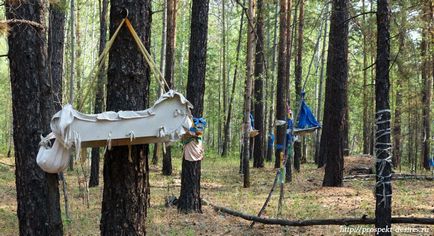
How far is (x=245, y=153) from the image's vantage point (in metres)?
12.5

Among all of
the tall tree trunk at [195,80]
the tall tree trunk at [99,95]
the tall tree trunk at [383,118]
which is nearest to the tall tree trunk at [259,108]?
the tall tree trunk at [99,95]

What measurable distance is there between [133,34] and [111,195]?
4.84ft

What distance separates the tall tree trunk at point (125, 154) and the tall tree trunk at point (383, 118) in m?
2.65

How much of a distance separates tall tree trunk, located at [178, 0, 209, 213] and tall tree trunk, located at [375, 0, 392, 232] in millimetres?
4488

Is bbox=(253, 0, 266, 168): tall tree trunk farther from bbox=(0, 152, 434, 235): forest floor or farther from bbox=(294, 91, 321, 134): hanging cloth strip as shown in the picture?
bbox=(294, 91, 321, 134): hanging cloth strip

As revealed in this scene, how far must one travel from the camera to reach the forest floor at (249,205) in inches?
316

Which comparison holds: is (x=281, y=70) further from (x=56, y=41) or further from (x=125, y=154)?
(x=125, y=154)

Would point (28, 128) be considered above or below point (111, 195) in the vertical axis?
above

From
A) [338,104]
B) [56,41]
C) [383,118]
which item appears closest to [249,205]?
[338,104]

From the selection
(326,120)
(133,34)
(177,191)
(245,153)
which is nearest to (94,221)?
(177,191)

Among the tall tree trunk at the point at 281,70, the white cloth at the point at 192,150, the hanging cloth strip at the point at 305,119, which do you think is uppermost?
the tall tree trunk at the point at 281,70

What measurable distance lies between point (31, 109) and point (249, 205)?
5.69m

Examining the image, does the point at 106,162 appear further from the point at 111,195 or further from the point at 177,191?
the point at 177,191

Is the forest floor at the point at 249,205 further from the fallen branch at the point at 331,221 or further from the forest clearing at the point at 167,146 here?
the fallen branch at the point at 331,221
